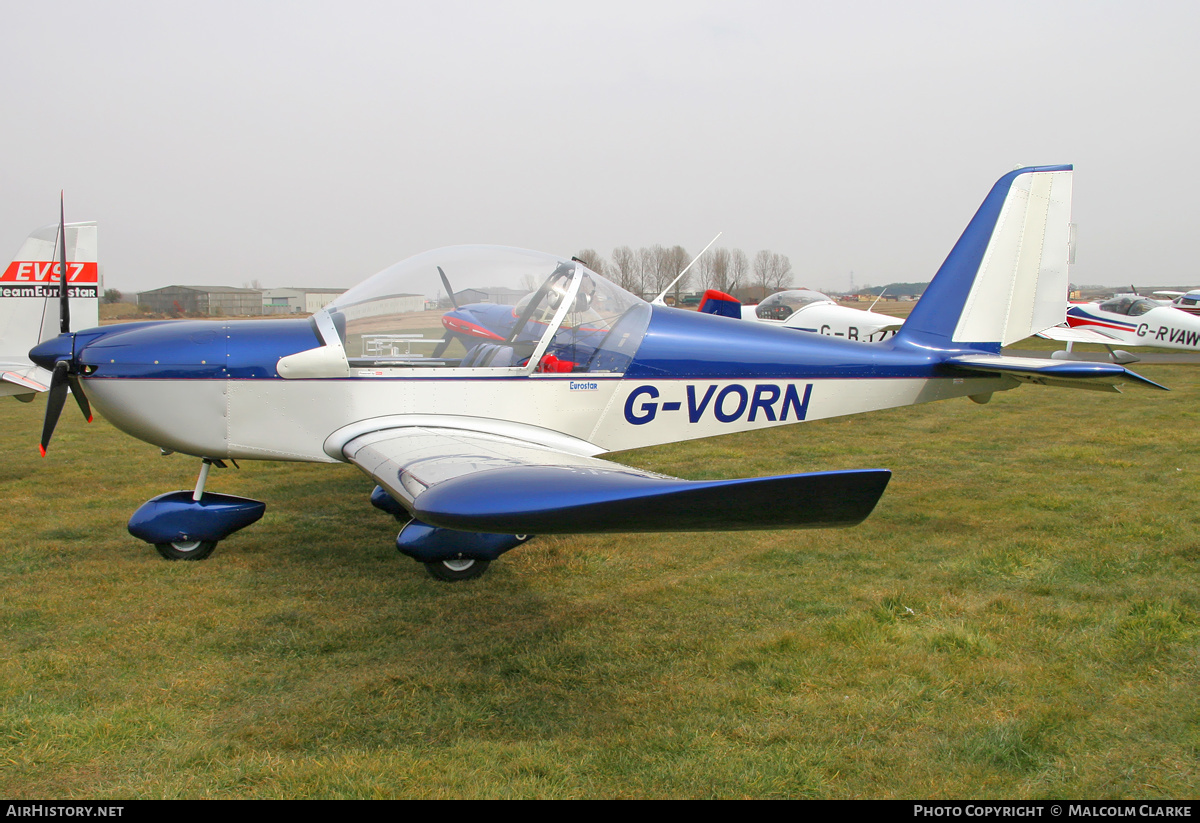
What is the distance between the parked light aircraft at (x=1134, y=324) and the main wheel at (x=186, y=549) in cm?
2015

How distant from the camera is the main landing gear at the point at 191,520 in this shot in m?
4.76

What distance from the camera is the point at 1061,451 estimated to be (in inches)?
324

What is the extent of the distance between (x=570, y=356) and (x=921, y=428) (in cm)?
704

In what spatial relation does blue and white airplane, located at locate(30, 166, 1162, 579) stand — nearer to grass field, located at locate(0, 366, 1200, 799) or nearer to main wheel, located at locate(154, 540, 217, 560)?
main wheel, located at locate(154, 540, 217, 560)

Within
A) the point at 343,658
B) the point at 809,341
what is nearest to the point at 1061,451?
the point at 809,341

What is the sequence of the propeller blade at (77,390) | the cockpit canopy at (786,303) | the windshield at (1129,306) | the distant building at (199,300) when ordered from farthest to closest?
the distant building at (199,300)
the windshield at (1129,306)
the cockpit canopy at (786,303)
the propeller blade at (77,390)

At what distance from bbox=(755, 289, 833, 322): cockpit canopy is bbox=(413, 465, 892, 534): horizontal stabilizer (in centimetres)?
1675

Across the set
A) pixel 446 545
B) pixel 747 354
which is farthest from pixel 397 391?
pixel 747 354

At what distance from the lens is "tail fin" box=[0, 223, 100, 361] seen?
834 centimetres

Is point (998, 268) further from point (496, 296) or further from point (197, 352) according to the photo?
point (197, 352)

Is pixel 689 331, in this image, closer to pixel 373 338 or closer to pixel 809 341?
pixel 809 341

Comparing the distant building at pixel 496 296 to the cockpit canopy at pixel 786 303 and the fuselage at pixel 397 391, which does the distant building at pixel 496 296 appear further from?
the cockpit canopy at pixel 786 303

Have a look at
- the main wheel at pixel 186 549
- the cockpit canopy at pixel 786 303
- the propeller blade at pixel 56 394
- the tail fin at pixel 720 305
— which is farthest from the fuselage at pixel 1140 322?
the propeller blade at pixel 56 394

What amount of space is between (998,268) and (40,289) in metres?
9.58
